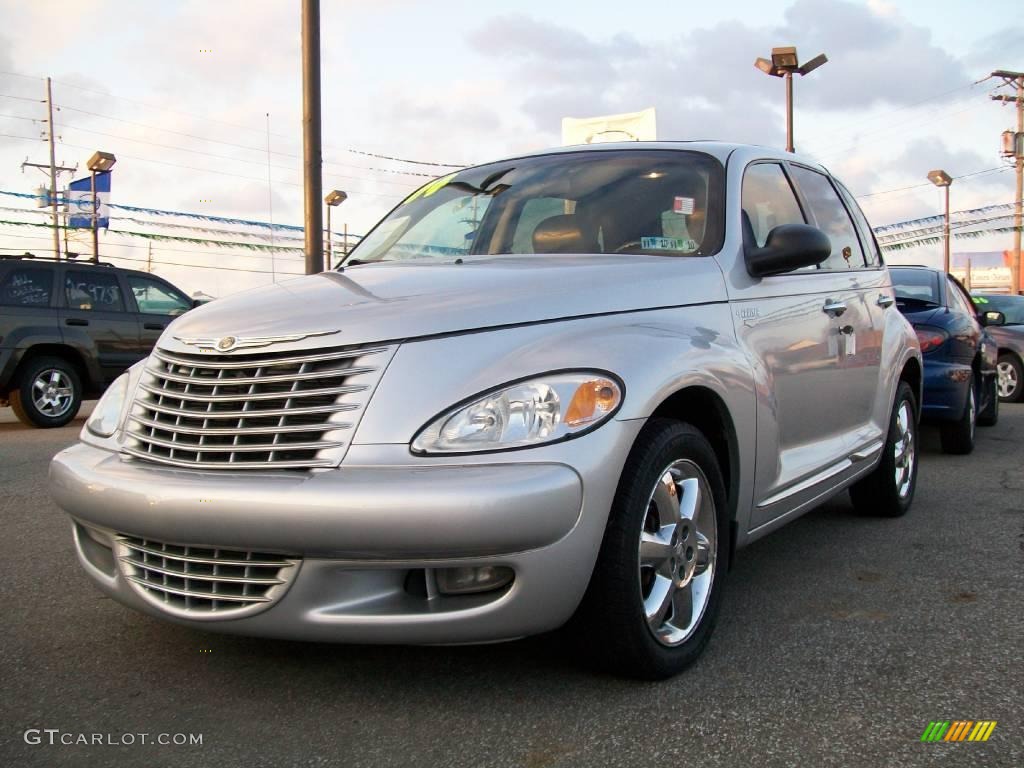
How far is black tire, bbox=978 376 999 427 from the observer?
948 cm

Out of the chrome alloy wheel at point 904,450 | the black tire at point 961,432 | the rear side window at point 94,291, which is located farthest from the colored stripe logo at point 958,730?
the rear side window at point 94,291

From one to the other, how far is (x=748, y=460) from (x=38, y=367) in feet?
29.6

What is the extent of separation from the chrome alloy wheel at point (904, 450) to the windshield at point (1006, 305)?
9153mm

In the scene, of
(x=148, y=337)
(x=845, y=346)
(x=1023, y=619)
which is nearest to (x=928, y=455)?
(x=845, y=346)

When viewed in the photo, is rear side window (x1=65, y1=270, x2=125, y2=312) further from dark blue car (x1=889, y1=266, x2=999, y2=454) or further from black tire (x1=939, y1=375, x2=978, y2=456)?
black tire (x1=939, y1=375, x2=978, y2=456)

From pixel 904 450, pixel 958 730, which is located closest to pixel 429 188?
pixel 904 450

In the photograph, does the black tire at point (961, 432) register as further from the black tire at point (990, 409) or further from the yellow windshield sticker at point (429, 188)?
the yellow windshield sticker at point (429, 188)

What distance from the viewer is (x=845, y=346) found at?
172 inches

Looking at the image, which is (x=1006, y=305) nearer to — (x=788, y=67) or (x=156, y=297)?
(x=788, y=67)

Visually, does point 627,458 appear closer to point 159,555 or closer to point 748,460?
point 748,460

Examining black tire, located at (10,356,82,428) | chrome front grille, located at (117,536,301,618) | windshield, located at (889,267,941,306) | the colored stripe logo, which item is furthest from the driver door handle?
black tire, located at (10,356,82,428)

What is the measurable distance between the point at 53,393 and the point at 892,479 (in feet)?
28.2

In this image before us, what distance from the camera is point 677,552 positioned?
120 inches

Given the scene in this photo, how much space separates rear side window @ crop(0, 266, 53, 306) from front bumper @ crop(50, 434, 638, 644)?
862 cm
